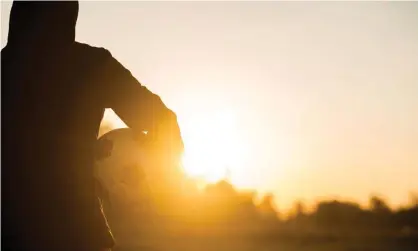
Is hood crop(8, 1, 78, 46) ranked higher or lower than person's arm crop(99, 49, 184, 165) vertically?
higher

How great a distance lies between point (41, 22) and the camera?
2.51 meters

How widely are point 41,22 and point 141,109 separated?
58 centimetres

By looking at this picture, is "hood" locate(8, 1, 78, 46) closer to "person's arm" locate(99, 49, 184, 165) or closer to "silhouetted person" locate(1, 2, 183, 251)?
"silhouetted person" locate(1, 2, 183, 251)

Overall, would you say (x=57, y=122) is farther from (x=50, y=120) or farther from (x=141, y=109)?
(x=141, y=109)

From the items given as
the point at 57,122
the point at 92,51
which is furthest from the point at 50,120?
the point at 92,51

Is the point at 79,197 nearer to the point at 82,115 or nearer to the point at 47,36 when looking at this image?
the point at 82,115

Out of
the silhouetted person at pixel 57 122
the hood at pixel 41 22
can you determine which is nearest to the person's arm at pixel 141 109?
the silhouetted person at pixel 57 122

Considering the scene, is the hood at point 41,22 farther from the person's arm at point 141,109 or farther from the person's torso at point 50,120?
the person's arm at point 141,109

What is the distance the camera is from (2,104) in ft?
8.03

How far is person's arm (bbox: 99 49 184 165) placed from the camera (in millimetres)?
2484

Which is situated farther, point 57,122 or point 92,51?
point 92,51

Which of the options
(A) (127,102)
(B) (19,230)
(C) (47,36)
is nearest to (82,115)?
(A) (127,102)

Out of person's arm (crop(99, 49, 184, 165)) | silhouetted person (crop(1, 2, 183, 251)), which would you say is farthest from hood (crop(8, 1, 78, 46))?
person's arm (crop(99, 49, 184, 165))

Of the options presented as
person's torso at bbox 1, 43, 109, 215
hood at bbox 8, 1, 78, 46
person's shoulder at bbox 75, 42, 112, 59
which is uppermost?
hood at bbox 8, 1, 78, 46
